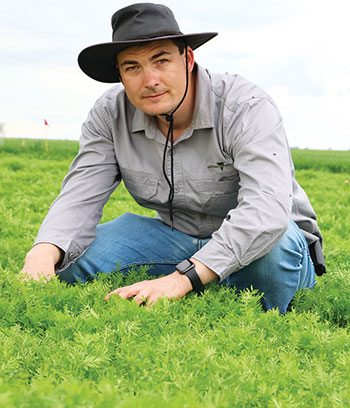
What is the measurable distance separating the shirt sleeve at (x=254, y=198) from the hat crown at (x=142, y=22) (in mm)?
766

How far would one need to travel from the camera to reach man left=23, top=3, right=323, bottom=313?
3.40 m

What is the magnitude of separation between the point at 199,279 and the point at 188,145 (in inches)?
45.2

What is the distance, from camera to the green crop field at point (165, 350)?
2.17 metres

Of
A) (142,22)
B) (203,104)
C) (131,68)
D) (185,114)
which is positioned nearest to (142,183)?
(185,114)

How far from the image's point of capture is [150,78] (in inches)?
140

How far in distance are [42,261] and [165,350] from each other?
145 centimetres

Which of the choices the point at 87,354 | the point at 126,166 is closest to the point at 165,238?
the point at 126,166

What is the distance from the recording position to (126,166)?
4.26m

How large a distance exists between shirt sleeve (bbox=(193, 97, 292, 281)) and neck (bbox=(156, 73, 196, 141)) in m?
0.42

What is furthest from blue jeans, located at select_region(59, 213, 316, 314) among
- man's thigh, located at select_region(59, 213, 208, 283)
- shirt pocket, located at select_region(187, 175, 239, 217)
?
shirt pocket, located at select_region(187, 175, 239, 217)

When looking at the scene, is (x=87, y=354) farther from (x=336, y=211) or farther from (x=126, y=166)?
(x=336, y=211)

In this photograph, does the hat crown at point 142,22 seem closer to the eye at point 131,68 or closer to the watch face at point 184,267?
the eye at point 131,68

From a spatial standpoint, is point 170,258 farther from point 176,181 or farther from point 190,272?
point 190,272

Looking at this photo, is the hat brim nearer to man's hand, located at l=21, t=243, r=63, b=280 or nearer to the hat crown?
the hat crown
